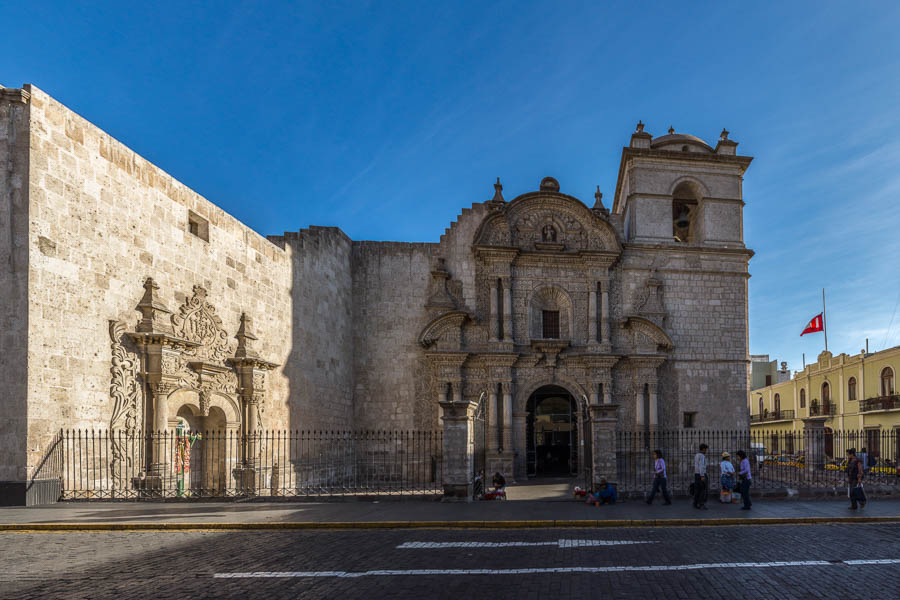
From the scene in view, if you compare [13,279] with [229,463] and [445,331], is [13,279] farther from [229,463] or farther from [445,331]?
[445,331]

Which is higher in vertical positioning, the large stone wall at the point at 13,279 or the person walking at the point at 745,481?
the large stone wall at the point at 13,279

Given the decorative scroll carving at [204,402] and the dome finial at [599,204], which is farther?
the dome finial at [599,204]

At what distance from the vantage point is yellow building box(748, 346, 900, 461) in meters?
28.1

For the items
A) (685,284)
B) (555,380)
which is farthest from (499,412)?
(685,284)

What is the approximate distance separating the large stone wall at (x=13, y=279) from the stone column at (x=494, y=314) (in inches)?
519

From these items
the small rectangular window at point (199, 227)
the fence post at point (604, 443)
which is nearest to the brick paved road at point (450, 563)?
the fence post at point (604, 443)

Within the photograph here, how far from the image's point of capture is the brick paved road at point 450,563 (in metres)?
5.92

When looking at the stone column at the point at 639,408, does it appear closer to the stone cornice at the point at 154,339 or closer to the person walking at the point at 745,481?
the person walking at the point at 745,481

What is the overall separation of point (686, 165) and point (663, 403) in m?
8.08

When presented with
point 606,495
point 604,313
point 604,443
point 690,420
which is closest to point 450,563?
point 606,495

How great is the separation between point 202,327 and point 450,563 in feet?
29.7

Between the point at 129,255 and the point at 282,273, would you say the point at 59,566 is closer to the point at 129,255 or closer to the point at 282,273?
the point at 129,255

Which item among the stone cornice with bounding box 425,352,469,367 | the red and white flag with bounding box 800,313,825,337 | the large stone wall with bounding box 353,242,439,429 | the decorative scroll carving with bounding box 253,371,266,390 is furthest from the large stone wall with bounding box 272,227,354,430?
the red and white flag with bounding box 800,313,825,337

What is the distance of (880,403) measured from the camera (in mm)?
28547
